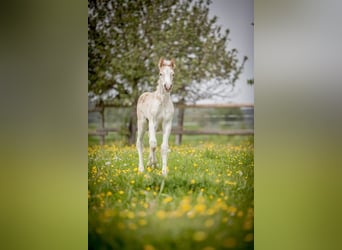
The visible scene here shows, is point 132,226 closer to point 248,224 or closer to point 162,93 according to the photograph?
point 248,224

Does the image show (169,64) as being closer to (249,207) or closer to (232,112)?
(232,112)

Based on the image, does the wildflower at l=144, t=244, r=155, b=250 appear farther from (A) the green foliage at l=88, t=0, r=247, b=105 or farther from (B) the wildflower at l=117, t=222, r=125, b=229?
(A) the green foliage at l=88, t=0, r=247, b=105

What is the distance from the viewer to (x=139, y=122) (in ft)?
7.48

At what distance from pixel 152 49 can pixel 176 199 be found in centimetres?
96

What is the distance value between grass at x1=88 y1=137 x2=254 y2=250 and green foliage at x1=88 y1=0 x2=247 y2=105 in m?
0.38

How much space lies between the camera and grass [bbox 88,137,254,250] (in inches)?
86.2

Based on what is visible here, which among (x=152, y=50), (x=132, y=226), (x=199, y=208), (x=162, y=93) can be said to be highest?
(x=152, y=50)

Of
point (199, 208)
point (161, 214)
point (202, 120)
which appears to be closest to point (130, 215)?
point (161, 214)

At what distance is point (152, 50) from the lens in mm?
2236

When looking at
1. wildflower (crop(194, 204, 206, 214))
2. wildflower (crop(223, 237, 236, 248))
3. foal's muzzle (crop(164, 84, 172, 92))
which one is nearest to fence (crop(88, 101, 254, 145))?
foal's muzzle (crop(164, 84, 172, 92))
